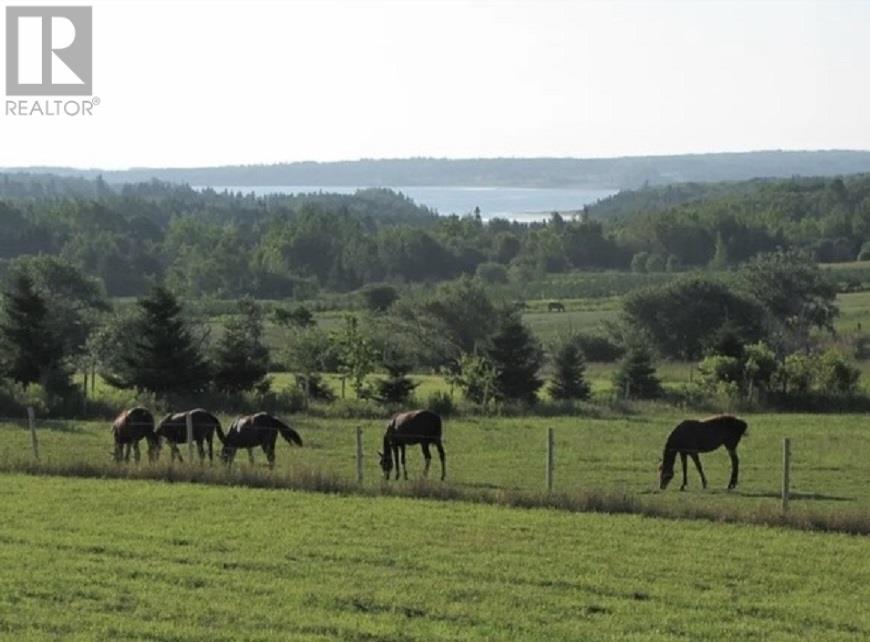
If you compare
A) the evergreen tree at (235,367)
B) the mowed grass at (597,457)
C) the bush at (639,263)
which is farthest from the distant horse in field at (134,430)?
the bush at (639,263)

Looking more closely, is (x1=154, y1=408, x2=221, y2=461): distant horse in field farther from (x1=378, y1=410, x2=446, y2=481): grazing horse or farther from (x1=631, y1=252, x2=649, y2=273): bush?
(x1=631, y1=252, x2=649, y2=273): bush

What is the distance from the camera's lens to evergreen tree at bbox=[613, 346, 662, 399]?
5459cm

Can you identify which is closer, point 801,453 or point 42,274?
point 801,453

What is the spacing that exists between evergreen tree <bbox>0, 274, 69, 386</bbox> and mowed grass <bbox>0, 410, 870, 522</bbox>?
8750 millimetres

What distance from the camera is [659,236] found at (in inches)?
7771

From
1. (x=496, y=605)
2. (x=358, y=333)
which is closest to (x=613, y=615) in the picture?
(x=496, y=605)

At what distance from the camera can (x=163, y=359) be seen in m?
46.8

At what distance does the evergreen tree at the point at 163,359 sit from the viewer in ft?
153

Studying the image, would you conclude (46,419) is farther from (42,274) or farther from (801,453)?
(42,274)

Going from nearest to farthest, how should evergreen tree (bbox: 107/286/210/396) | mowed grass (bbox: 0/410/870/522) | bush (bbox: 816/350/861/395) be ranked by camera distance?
mowed grass (bbox: 0/410/870/522)
evergreen tree (bbox: 107/286/210/396)
bush (bbox: 816/350/861/395)

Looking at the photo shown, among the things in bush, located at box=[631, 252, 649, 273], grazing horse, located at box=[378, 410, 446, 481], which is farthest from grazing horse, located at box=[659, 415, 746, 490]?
bush, located at box=[631, 252, 649, 273]

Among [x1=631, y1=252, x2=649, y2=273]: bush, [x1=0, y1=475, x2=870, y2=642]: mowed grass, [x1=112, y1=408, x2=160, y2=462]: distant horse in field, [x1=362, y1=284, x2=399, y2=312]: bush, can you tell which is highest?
[x1=631, y1=252, x2=649, y2=273]: bush

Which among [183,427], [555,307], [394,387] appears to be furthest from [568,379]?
[555,307]

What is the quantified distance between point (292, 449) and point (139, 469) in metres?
7.14
